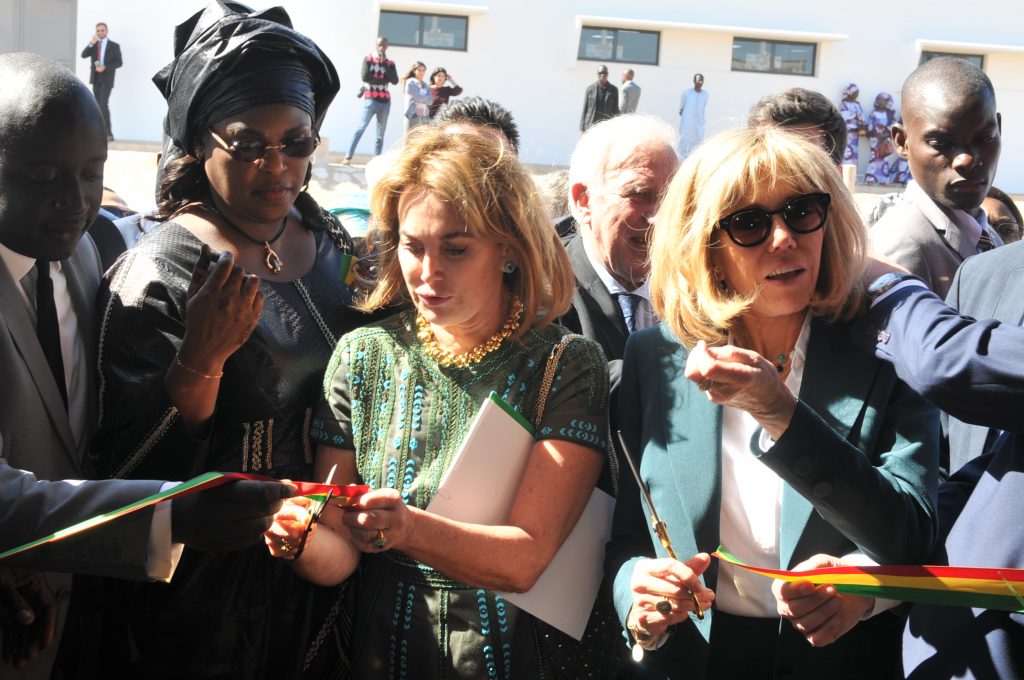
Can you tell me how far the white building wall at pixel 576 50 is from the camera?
23469mm

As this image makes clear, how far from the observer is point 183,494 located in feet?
7.23

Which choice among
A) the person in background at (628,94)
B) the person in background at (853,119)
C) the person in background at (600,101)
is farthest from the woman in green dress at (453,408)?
the person in background at (853,119)

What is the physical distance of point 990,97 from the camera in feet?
14.1

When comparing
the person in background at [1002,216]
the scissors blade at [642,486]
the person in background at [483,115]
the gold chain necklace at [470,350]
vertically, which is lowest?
the scissors blade at [642,486]

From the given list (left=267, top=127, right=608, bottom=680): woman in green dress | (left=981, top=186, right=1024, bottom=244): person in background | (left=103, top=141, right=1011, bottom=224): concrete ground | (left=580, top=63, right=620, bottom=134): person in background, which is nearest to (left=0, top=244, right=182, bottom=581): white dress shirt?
(left=267, top=127, right=608, bottom=680): woman in green dress

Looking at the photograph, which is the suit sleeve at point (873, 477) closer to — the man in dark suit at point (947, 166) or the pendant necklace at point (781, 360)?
the pendant necklace at point (781, 360)

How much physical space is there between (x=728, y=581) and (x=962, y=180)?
2.55 metres

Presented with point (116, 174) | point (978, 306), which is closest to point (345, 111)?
point (116, 174)

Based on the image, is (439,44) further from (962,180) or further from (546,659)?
(546,659)

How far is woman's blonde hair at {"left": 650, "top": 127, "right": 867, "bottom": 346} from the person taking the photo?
91.4 inches

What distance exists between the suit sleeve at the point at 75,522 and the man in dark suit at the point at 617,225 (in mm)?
1450

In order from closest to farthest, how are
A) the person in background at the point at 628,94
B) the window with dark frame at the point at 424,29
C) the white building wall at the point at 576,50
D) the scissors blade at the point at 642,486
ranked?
1. the scissors blade at the point at 642,486
2. the person in background at the point at 628,94
3. the white building wall at the point at 576,50
4. the window with dark frame at the point at 424,29

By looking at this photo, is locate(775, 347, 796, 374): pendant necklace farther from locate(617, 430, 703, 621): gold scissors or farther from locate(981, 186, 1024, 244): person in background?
locate(981, 186, 1024, 244): person in background

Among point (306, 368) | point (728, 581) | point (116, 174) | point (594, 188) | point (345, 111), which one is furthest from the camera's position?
point (345, 111)
